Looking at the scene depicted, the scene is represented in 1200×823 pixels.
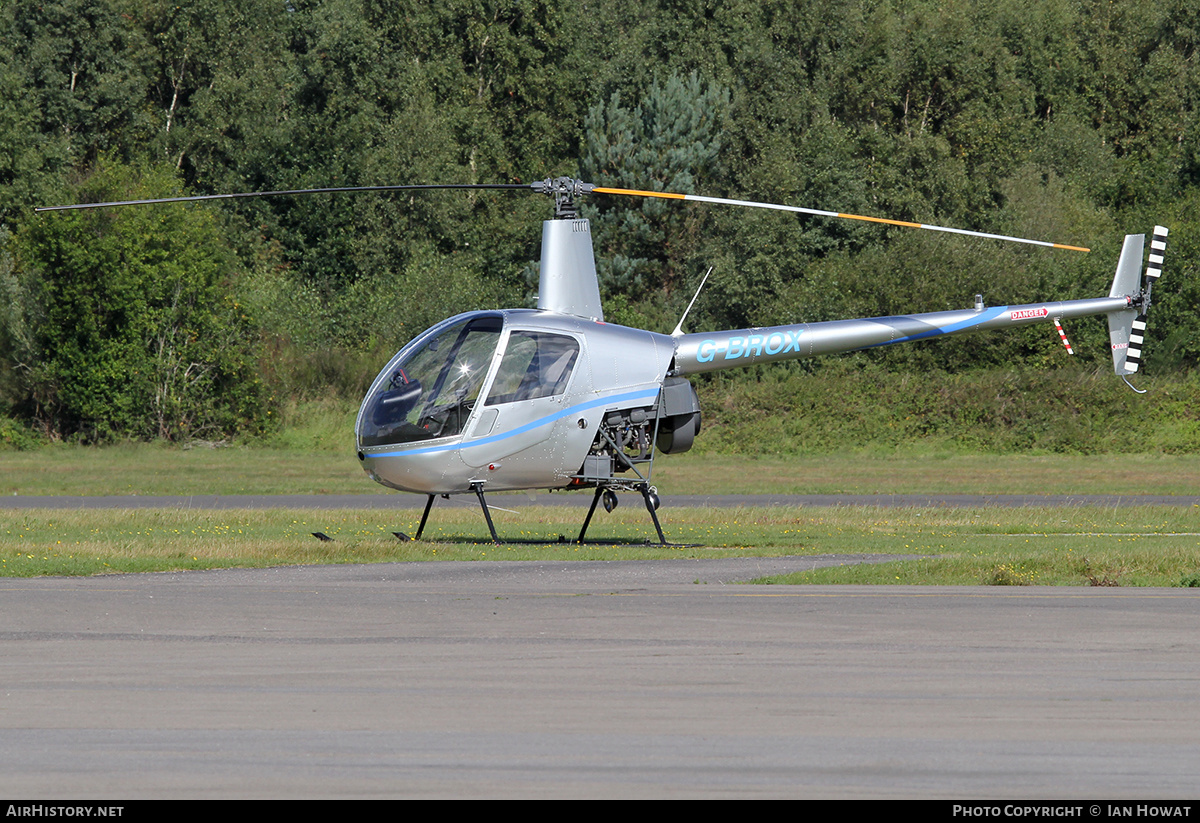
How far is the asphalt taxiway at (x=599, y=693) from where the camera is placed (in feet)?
20.1

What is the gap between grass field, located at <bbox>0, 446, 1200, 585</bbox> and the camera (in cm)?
1414

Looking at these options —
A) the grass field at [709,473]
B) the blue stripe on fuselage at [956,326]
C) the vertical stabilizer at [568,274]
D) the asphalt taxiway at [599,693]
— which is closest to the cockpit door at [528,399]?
the vertical stabilizer at [568,274]

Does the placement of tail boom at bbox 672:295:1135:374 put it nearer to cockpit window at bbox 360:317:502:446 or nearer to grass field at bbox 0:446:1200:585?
grass field at bbox 0:446:1200:585

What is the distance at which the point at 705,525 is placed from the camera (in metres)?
20.8

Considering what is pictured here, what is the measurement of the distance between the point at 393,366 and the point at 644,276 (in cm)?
3358

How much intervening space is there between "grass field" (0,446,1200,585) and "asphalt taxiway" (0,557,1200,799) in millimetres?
2001

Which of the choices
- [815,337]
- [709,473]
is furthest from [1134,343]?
[709,473]

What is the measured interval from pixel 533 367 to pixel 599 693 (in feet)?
29.4

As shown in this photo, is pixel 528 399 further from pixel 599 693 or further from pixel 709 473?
pixel 709 473

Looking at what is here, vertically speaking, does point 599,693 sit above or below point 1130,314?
below

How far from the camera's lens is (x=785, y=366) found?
43.0 metres

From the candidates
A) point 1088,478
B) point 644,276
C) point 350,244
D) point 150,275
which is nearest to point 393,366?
point 1088,478

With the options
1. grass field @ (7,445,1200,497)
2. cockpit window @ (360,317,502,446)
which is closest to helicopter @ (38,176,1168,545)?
cockpit window @ (360,317,502,446)

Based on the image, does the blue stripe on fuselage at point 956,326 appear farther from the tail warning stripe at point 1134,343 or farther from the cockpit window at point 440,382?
the cockpit window at point 440,382
